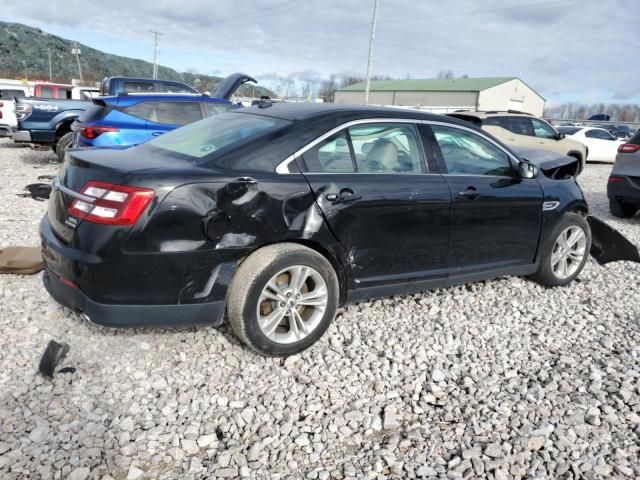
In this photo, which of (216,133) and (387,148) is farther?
(387,148)

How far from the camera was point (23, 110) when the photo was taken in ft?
Result: 37.7

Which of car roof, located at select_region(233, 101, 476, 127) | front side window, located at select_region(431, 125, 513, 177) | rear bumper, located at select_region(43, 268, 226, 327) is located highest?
car roof, located at select_region(233, 101, 476, 127)

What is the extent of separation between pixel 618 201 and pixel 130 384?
26.3ft

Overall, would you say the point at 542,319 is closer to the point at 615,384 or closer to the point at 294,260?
the point at 615,384

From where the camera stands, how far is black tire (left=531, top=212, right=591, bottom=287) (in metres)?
4.75

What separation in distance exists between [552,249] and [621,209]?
4.61 meters

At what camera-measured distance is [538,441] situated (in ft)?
8.97

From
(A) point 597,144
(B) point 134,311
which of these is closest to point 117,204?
(B) point 134,311

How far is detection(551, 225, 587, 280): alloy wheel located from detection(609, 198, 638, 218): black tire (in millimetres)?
4028

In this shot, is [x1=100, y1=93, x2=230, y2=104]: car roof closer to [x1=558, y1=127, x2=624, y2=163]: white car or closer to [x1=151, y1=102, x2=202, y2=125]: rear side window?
[x1=151, y1=102, x2=202, y2=125]: rear side window

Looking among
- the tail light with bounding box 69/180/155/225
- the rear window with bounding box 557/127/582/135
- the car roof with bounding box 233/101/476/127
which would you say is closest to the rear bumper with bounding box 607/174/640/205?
the car roof with bounding box 233/101/476/127

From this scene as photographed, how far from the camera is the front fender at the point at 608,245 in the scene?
5.40m

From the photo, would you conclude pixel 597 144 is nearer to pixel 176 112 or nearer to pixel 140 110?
pixel 176 112

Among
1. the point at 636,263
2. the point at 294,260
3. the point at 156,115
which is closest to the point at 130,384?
the point at 294,260
